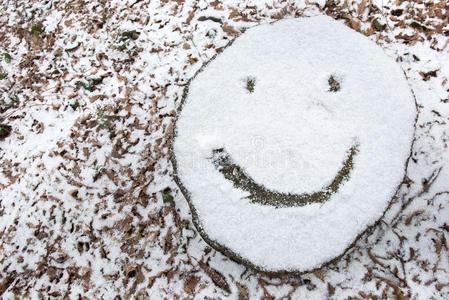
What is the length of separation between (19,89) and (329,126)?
3.75 metres

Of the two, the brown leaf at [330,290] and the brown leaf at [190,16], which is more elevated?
the brown leaf at [190,16]

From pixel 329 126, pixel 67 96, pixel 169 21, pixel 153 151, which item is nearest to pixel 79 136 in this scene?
pixel 67 96

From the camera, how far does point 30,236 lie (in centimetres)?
331

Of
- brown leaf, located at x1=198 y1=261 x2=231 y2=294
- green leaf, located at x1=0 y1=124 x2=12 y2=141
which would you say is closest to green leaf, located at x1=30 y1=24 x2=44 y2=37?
green leaf, located at x1=0 y1=124 x2=12 y2=141

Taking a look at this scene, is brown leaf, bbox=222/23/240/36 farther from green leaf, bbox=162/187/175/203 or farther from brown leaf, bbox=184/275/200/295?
brown leaf, bbox=184/275/200/295

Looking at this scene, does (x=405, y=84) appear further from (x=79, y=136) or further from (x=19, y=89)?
(x=19, y=89)

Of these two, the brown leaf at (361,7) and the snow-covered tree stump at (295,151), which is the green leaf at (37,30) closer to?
the snow-covered tree stump at (295,151)

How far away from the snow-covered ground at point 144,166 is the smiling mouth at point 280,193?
2.16 ft

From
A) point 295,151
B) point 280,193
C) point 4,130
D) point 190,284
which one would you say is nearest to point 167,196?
point 190,284

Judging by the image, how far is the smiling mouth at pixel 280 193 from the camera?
7.55 ft

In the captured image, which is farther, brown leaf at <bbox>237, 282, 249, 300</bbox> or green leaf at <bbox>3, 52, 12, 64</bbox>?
green leaf at <bbox>3, 52, 12, 64</bbox>

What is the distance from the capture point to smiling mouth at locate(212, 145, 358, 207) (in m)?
2.30

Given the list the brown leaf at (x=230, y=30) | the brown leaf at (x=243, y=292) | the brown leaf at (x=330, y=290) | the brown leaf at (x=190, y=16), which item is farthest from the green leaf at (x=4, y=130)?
the brown leaf at (x=330, y=290)

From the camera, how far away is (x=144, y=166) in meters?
3.31
